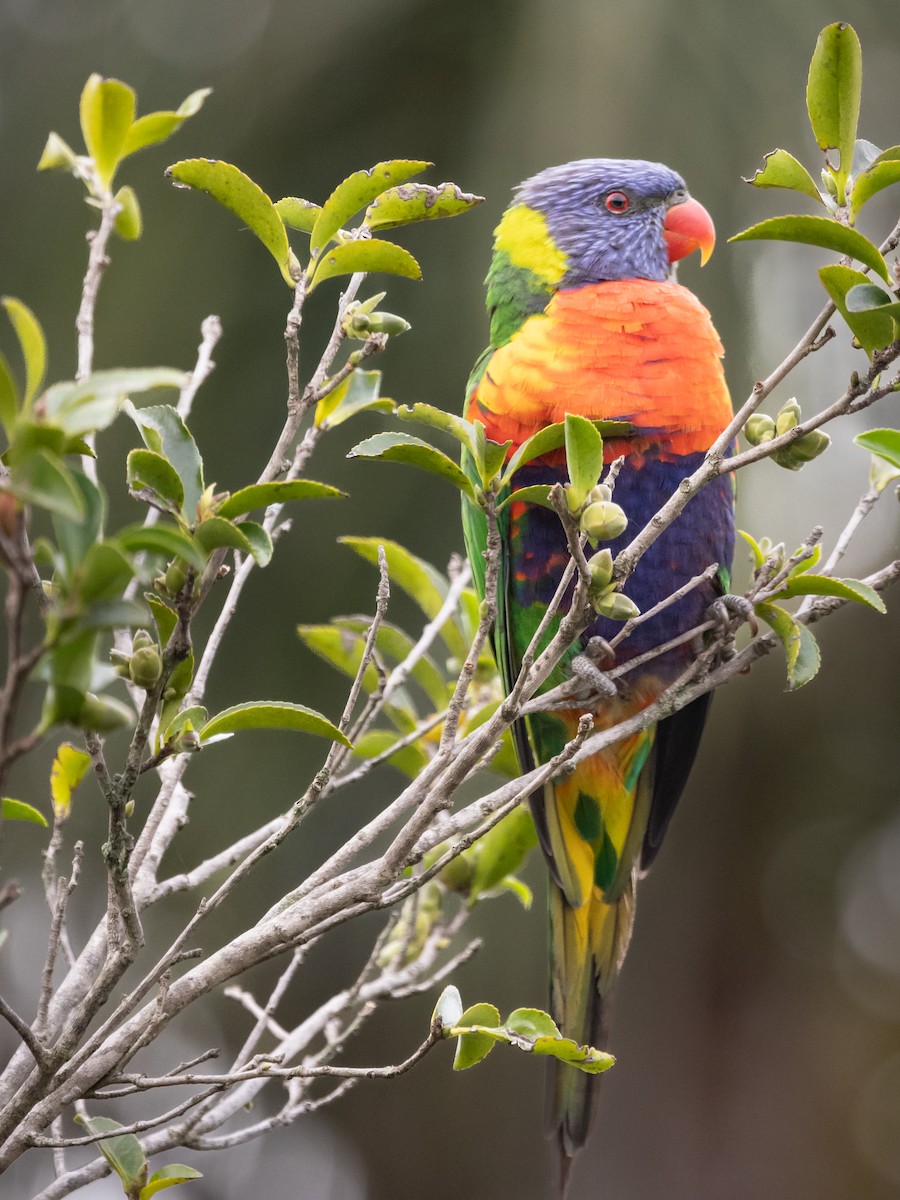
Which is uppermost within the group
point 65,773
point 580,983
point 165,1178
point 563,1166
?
point 65,773

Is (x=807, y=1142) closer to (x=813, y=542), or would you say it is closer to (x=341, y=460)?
(x=341, y=460)

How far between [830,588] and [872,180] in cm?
40

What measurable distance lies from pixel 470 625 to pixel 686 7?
2.35 metres

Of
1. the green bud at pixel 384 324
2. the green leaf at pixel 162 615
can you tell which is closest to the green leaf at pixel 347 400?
the green bud at pixel 384 324

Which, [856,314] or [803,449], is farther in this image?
[803,449]

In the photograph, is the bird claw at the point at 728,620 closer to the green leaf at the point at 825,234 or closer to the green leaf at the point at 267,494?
the green leaf at the point at 825,234

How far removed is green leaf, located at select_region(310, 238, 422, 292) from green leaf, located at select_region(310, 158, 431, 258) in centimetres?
2

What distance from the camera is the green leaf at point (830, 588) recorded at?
113cm

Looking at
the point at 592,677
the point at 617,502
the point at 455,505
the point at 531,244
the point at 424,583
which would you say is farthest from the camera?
the point at 455,505

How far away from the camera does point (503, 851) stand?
5.13 ft

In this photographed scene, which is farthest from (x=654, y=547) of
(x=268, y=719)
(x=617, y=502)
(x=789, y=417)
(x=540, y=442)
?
(x=268, y=719)

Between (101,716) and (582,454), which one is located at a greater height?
(582,454)

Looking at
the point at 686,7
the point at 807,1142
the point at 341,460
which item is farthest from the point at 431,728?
the point at 807,1142

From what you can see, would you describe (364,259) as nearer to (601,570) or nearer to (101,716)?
(601,570)
